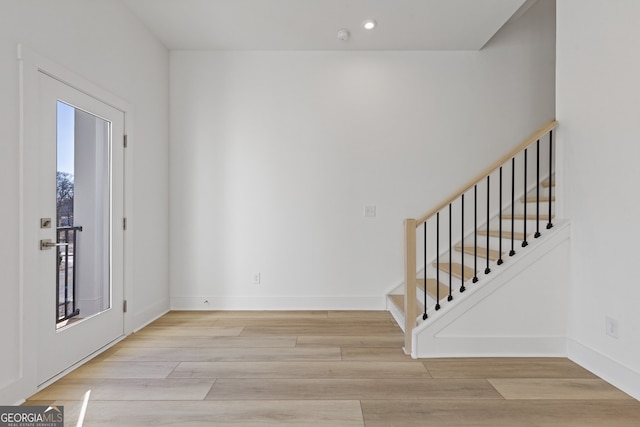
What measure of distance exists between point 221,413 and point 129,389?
2.31 feet

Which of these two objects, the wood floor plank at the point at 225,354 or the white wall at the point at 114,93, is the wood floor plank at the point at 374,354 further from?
the white wall at the point at 114,93

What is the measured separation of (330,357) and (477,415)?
1080 mm

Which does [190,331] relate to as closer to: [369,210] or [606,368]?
[369,210]

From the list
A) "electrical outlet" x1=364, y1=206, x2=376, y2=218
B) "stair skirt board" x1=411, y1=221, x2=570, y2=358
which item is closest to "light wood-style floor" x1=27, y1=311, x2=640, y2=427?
"stair skirt board" x1=411, y1=221, x2=570, y2=358

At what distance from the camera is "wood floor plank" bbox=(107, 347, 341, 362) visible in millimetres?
2586

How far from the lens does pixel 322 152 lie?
388 centimetres

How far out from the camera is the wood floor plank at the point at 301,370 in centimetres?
231

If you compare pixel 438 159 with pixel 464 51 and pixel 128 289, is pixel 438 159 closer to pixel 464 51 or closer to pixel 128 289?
pixel 464 51

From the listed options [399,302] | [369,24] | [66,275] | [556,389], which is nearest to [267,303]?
[399,302]

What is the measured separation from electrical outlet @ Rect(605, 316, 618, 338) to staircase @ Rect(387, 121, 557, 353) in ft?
2.07

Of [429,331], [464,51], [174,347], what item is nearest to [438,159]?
[464,51]

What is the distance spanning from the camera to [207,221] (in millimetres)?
3895

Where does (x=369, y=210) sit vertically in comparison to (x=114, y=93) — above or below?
below

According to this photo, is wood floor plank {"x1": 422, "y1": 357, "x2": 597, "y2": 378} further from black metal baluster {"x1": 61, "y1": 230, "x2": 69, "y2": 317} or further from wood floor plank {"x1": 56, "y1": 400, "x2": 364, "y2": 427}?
black metal baluster {"x1": 61, "y1": 230, "x2": 69, "y2": 317}
